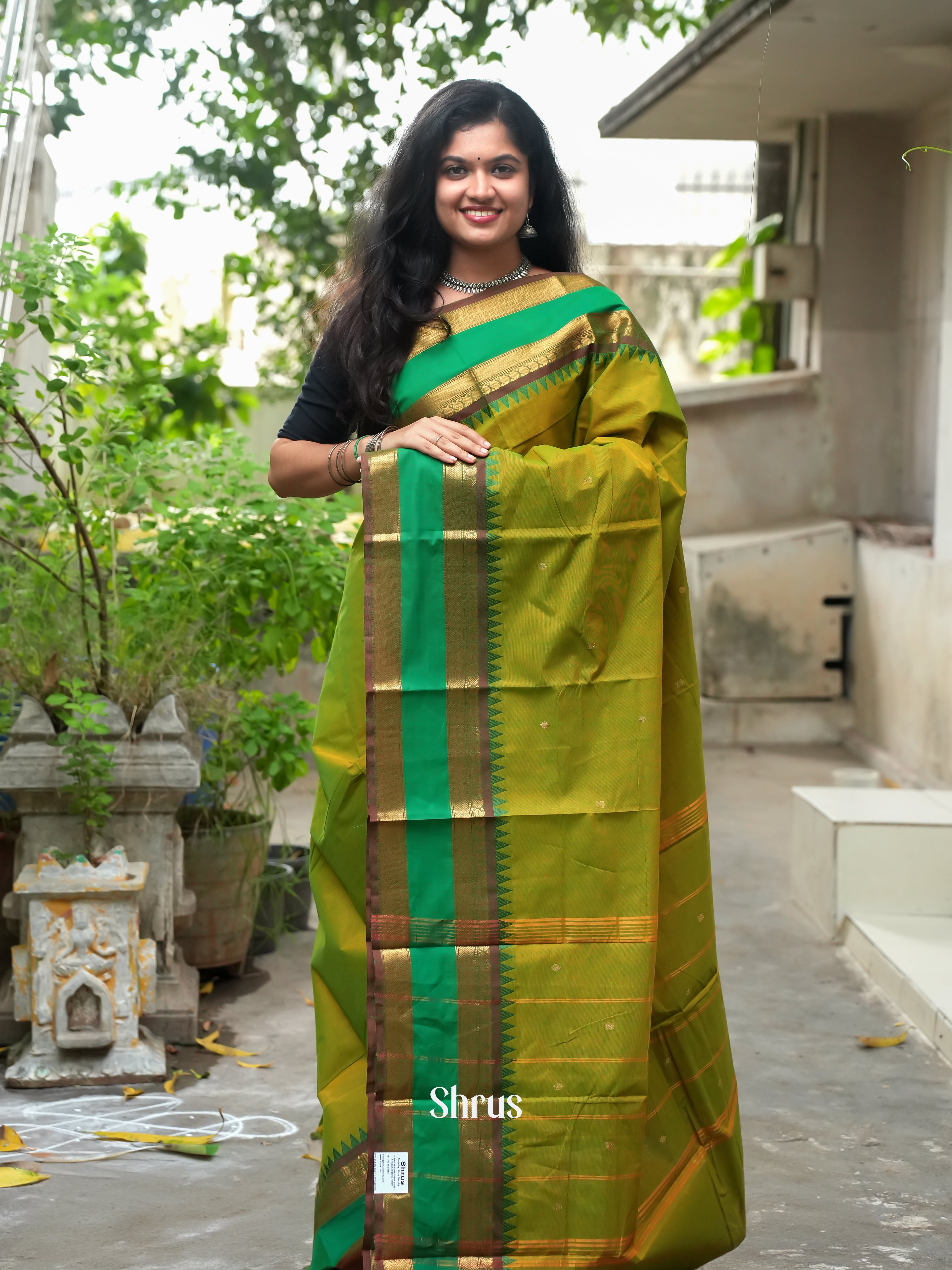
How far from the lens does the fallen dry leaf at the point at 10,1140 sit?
8.52 ft

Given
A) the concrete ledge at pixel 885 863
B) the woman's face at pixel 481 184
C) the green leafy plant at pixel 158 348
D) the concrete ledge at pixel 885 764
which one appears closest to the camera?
the woman's face at pixel 481 184

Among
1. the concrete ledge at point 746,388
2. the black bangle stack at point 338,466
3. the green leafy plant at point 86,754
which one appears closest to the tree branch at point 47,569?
the green leafy plant at point 86,754

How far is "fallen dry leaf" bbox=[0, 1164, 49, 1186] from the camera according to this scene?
8.05ft

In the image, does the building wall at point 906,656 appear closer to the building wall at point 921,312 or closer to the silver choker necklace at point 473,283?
the building wall at point 921,312

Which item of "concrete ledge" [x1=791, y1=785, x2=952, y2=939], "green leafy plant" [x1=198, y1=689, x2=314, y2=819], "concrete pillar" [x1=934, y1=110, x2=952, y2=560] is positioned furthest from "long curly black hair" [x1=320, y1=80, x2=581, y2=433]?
"concrete pillar" [x1=934, y1=110, x2=952, y2=560]

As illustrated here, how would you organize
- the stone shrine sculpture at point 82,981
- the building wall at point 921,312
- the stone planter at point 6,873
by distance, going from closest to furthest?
the stone shrine sculpture at point 82,981 → the stone planter at point 6,873 → the building wall at point 921,312

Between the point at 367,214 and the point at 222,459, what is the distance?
173 cm

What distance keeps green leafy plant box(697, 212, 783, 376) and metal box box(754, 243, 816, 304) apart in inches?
5.7

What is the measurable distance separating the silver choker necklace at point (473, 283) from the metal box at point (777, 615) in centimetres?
483

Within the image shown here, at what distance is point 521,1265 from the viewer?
1.81 m

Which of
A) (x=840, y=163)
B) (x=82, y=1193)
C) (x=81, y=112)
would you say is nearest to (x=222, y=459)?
(x=82, y=1193)

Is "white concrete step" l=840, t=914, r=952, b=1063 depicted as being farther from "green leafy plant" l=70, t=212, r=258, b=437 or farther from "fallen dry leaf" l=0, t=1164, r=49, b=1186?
"green leafy plant" l=70, t=212, r=258, b=437

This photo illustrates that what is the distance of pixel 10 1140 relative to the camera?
103 inches

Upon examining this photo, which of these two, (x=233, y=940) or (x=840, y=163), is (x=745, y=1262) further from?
(x=840, y=163)
